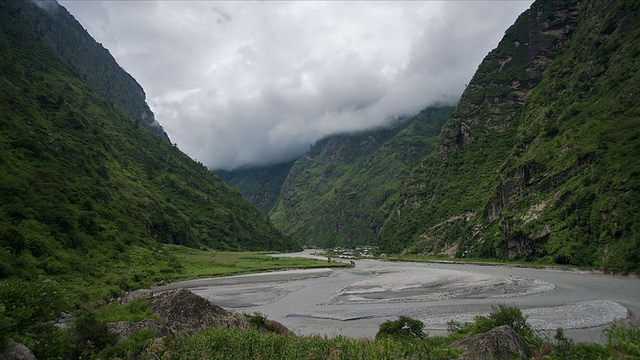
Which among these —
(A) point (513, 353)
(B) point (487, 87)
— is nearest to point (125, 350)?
(A) point (513, 353)

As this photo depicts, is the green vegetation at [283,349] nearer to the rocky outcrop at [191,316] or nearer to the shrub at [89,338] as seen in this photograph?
the shrub at [89,338]

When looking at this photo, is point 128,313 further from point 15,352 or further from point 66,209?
point 66,209

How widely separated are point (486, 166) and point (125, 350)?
17606cm

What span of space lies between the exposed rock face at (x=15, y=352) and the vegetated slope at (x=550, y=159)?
244ft

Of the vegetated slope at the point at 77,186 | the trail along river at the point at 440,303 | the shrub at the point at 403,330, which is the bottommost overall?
the trail along river at the point at 440,303

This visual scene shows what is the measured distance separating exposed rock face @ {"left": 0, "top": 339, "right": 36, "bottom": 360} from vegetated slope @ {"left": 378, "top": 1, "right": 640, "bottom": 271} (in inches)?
2928

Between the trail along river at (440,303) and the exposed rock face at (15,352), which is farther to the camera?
the trail along river at (440,303)

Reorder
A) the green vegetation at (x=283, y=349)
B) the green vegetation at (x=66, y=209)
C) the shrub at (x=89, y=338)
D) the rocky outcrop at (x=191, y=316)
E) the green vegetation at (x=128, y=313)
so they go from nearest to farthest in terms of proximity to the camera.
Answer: the green vegetation at (x=283, y=349) → the shrub at (x=89, y=338) → the green vegetation at (x=128, y=313) → the rocky outcrop at (x=191, y=316) → the green vegetation at (x=66, y=209)

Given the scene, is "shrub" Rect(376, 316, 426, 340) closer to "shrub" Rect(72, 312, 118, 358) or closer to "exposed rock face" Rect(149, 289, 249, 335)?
"exposed rock face" Rect(149, 289, 249, 335)

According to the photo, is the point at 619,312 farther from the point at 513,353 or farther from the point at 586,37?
the point at 586,37

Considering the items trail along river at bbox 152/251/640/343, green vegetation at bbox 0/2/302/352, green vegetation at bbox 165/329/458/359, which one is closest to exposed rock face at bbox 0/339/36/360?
green vegetation at bbox 0/2/302/352

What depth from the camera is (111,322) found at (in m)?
14.5

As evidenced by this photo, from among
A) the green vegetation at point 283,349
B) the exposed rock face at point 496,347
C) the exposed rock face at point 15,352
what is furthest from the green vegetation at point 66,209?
the exposed rock face at point 496,347

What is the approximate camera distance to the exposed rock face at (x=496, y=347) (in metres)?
11.6
